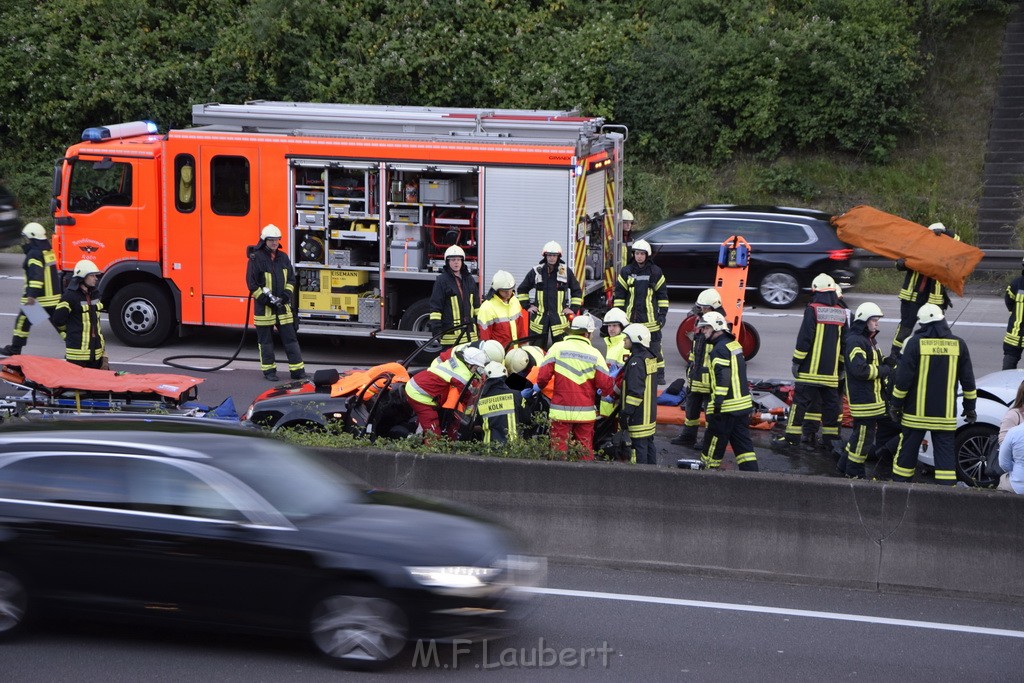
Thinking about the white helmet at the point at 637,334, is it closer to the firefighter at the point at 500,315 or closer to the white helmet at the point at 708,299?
the white helmet at the point at 708,299

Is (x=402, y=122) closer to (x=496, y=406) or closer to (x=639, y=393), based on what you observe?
(x=496, y=406)

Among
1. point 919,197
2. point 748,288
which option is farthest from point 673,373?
point 919,197

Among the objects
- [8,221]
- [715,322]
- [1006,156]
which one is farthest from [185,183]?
[1006,156]

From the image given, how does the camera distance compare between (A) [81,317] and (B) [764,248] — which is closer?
(A) [81,317]

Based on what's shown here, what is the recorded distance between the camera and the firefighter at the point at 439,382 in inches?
389

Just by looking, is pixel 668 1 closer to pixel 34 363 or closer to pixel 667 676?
pixel 34 363

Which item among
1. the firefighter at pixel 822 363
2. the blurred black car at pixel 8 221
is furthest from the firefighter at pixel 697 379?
the blurred black car at pixel 8 221

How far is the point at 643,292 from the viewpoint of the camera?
44.6 ft

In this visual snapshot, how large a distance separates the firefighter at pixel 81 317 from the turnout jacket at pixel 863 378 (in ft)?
24.5

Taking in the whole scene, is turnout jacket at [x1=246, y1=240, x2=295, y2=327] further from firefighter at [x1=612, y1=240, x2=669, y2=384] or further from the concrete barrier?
the concrete barrier

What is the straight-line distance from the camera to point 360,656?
659cm

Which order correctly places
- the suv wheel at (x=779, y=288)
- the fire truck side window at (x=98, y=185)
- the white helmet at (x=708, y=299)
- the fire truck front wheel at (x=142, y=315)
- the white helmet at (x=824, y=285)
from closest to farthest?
1. the white helmet at (x=824, y=285)
2. the white helmet at (x=708, y=299)
3. the fire truck side window at (x=98, y=185)
4. the fire truck front wheel at (x=142, y=315)
5. the suv wheel at (x=779, y=288)

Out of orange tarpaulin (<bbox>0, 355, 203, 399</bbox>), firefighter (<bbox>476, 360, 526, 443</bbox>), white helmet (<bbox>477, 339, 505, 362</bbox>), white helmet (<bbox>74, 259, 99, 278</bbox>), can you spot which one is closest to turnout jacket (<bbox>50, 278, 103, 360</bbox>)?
white helmet (<bbox>74, 259, 99, 278</bbox>)

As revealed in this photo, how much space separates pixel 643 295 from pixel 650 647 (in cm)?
690
